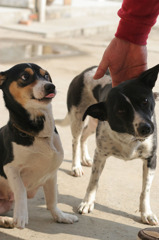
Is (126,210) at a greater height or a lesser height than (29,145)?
lesser

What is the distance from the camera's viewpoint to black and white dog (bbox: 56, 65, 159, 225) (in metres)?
3.18

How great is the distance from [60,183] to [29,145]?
128cm

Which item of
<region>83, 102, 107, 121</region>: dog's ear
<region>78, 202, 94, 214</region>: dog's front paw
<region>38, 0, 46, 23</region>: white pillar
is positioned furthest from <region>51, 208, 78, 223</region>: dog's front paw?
<region>38, 0, 46, 23</region>: white pillar

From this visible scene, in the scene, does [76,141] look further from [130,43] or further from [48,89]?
[48,89]

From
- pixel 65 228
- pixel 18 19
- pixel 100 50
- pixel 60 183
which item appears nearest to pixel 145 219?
pixel 65 228

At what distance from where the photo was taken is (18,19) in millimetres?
13609

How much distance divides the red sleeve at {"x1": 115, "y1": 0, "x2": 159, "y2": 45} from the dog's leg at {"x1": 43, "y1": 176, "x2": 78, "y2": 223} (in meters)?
1.24

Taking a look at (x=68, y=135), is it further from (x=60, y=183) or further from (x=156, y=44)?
(x=156, y=44)

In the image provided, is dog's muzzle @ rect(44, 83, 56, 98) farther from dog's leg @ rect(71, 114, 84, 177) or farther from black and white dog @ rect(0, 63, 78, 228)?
dog's leg @ rect(71, 114, 84, 177)

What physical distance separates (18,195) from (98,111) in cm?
84

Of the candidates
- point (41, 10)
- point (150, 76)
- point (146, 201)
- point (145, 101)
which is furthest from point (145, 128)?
point (41, 10)

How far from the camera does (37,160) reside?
127 inches

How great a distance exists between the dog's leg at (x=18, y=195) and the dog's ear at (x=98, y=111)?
66cm

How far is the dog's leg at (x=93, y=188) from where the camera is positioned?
3877 mm
